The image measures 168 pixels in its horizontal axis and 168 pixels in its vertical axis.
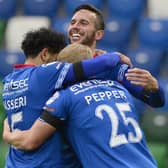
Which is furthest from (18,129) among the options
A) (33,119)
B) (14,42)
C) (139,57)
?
(14,42)

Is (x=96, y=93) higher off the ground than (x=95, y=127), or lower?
higher

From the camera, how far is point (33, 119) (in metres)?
3.93

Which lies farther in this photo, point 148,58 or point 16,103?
point 148,58

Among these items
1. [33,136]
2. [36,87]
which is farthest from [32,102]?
[33,136]

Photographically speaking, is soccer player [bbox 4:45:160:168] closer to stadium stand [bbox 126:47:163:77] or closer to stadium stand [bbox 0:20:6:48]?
stadium stand [bbox 126:47:163:77]

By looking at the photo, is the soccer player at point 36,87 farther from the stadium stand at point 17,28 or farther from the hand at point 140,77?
the stadium stand at point 17,28

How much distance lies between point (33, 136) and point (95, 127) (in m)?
0.31

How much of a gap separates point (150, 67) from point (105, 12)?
116 centimetres

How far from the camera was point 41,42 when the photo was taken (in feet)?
13.5

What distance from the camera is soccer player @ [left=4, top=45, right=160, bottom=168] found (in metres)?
3.72

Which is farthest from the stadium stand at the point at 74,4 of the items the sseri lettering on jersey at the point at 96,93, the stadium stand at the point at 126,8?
the sseri lettering on jersey at the point at 96,93

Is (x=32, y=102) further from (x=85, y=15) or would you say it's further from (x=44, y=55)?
(x=85, y=15)

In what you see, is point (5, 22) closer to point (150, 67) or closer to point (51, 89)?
point (150, 67)

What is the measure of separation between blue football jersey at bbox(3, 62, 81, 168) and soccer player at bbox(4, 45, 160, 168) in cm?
8
